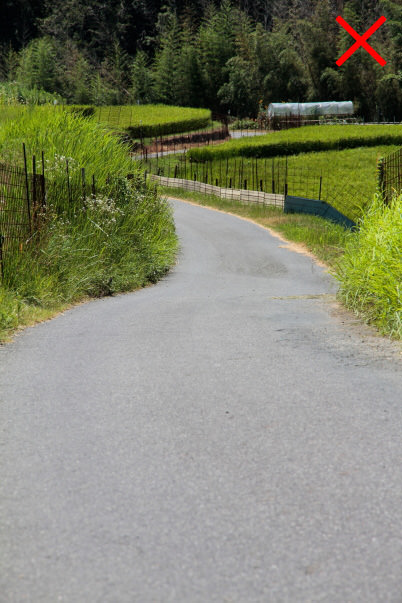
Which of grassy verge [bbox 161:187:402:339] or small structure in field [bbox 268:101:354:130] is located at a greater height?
small structure in field [bbox 268:101:354:130]

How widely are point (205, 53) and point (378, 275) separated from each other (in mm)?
93340

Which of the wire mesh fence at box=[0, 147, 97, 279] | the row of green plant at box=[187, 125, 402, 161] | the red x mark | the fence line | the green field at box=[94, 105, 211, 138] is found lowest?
the fence line

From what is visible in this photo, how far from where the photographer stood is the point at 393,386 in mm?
5109

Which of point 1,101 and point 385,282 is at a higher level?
point 1,101

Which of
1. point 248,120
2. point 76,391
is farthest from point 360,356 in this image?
point 248,120

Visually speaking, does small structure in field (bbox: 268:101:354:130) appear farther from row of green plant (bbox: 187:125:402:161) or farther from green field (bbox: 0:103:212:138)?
row of green plant (bbox: 187:125:402:161)

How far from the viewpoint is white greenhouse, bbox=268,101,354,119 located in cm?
7494

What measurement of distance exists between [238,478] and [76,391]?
2.00 meters

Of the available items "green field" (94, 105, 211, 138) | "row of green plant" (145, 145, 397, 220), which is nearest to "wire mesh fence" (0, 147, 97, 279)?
"row of green plant" (145, 145, 397, 220)

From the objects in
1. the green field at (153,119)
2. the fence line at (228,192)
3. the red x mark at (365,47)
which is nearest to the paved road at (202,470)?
the fence line at (228,192)

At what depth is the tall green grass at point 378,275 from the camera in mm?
7062

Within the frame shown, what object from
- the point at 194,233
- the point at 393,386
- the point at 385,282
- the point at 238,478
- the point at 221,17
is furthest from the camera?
the point at 221,17

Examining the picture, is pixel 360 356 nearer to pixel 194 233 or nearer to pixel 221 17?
pixel 194 233

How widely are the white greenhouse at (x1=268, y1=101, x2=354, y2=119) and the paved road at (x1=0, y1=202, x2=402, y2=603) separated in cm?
7200
